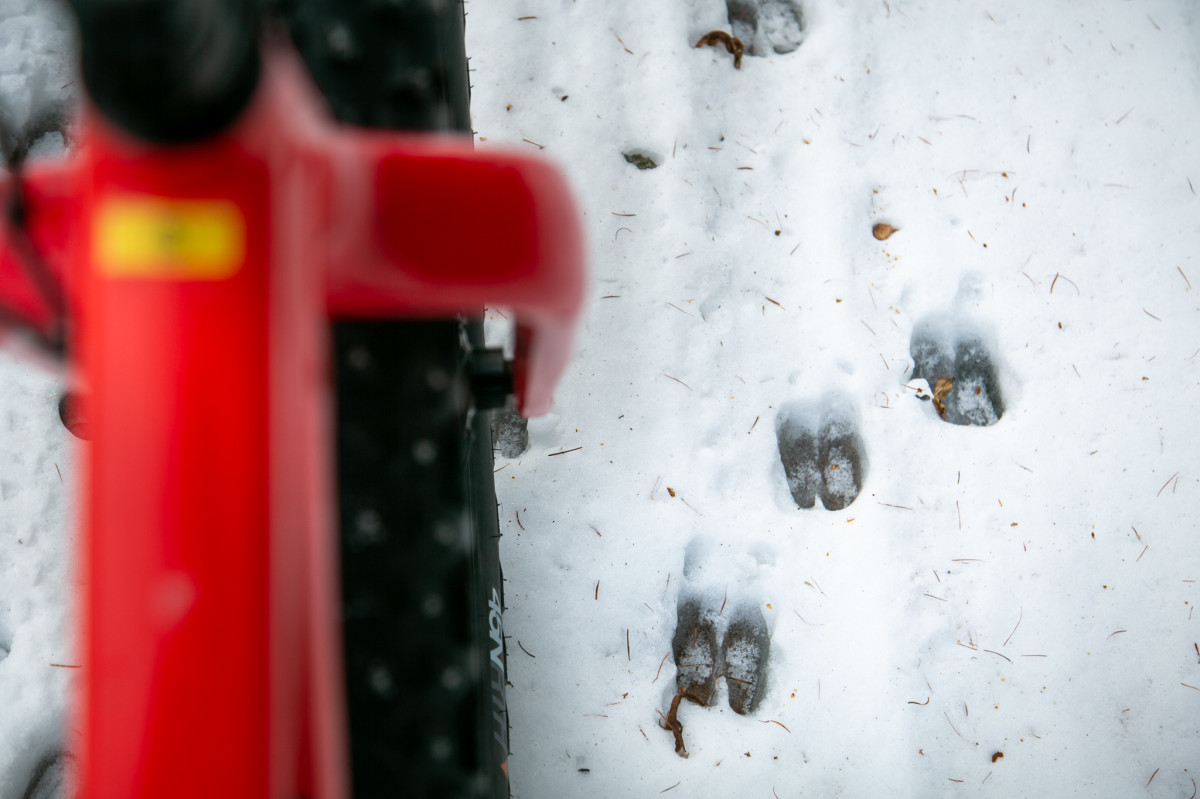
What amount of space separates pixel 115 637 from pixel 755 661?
98cm

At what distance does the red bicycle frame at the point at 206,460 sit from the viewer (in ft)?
1.10

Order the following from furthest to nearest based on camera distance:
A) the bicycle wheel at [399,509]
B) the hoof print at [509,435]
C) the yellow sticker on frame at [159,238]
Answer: the hoof print at [509,435] → the bicycle wheel at [399,509] → the yellow sticker on frame at [159,238]

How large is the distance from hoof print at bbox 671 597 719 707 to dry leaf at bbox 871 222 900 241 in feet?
2.21

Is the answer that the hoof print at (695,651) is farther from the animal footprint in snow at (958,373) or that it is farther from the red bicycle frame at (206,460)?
the red bicycle frame at (206,460)

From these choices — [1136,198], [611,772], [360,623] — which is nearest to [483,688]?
[360,623]

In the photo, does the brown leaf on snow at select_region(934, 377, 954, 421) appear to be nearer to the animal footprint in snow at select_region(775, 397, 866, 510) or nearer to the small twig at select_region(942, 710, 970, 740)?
the animal footprint in snow at select_region(775, 397, 866, 510)

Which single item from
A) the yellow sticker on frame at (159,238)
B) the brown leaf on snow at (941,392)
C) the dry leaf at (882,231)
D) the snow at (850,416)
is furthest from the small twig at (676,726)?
the yellow sticker on frame at (159,238)

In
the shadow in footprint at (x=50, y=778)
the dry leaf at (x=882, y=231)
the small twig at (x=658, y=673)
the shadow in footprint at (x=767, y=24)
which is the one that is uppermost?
the shadow in footprint at (x=767, y=24)

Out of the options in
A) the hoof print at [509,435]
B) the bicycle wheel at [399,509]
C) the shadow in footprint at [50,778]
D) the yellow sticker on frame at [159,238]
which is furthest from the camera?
the hoof print at [509,435]

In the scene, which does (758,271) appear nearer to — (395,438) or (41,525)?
(395,438)

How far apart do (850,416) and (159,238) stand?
3.52ft

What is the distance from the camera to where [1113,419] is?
1.26 meters

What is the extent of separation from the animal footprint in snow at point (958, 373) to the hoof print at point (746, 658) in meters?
0.47

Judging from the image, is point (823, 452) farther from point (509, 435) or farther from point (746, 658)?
point (509, 435)
